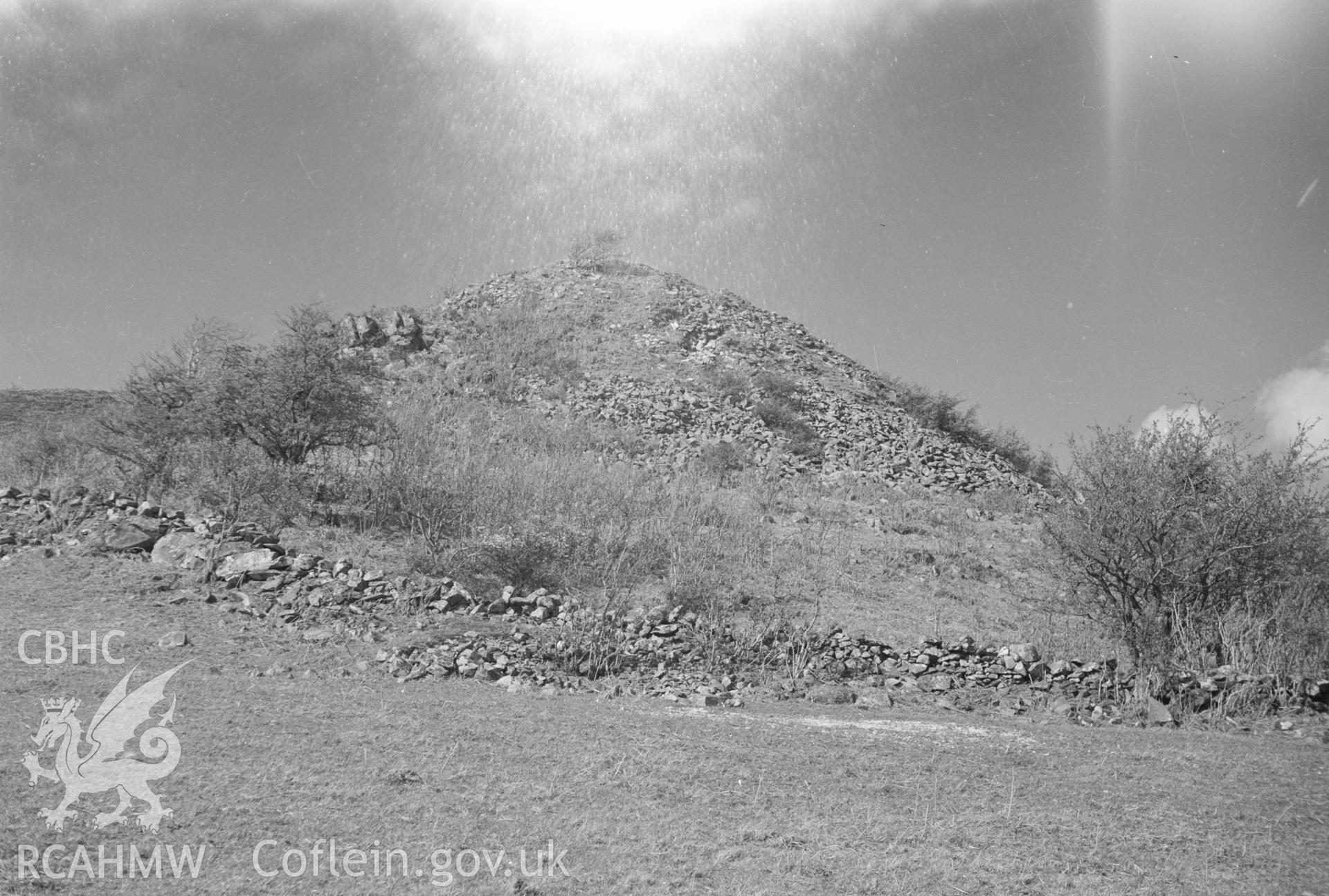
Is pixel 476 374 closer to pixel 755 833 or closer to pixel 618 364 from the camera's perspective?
pixel 618 364

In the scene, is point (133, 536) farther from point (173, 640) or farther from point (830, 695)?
point (830, 695)

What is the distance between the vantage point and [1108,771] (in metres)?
6.35

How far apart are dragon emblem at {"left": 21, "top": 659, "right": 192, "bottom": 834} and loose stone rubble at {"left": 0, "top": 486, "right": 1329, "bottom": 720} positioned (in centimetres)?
259

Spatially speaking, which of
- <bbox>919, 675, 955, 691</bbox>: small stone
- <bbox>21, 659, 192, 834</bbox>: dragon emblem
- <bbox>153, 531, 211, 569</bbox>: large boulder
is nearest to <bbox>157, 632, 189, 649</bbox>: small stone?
<bbox>21, 659, 192, 834</bbox>: dragon emblem

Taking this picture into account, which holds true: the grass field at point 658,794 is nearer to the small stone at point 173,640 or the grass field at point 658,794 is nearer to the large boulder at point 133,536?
the small stone at point 173,640

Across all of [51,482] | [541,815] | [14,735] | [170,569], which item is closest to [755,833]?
[541,815]

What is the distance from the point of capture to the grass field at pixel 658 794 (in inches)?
163

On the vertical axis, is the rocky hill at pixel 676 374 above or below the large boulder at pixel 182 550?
above

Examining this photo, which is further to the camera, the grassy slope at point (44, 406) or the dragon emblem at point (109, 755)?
the grassy slope at point (44, 406)

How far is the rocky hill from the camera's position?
26500 millimetres

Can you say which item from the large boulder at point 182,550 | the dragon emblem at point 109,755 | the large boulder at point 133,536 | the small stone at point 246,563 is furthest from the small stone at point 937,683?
the large boulder at point 133,536

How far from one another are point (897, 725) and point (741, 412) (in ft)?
68.6

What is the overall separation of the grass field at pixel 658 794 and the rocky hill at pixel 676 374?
54.6 ft

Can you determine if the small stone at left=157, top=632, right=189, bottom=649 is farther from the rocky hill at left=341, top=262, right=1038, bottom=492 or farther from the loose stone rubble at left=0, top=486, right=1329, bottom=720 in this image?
the rocky hill at left=341, top=262, right=1038, bottom=492
